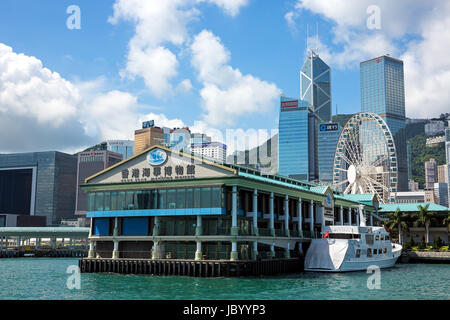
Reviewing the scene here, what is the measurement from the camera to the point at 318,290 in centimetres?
4856

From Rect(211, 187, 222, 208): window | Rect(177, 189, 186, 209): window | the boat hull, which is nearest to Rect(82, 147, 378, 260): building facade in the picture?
Rect(177, 189, 186, 209): window

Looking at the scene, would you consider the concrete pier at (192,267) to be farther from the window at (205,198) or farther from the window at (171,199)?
the window at (171,199)

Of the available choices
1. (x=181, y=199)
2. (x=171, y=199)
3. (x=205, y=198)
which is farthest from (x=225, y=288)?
(x=171, y=199)

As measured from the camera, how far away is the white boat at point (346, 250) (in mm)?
71625

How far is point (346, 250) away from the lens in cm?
7162

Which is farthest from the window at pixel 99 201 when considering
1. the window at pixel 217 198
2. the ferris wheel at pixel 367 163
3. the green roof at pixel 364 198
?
the ferris wheel at pixel 367 163

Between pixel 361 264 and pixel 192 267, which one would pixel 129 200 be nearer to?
pixel 192 267

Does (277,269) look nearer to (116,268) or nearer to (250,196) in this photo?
(250,196)

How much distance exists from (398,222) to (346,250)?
54283mm

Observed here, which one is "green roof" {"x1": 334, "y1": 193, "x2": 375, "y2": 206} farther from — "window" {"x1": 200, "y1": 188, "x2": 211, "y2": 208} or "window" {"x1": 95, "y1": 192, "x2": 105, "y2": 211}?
"window" {"x1": 95, "y1": 192, "x2": 105, "y2": 211}

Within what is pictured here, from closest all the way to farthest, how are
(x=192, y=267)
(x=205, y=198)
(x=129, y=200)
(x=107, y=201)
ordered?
(x=192, y=267)
(x=205, y=198)
(x=129, y=200)
(x=107, y=201)

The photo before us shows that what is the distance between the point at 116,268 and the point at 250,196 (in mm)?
21005

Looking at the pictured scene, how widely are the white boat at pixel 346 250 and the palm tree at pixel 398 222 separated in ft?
124

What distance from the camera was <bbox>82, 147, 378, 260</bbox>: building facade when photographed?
6450cm
